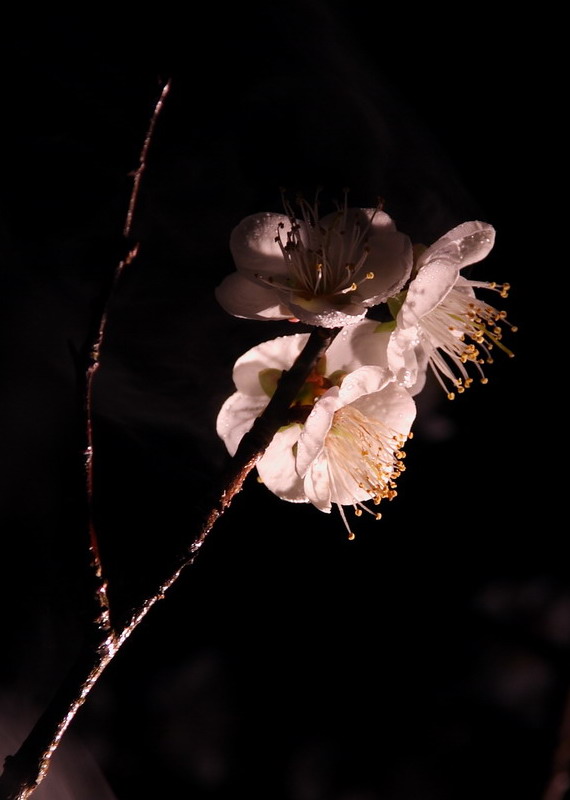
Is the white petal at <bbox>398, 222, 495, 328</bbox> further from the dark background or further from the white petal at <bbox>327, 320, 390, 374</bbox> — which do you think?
the dark background

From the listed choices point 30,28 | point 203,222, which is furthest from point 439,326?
point 30,28

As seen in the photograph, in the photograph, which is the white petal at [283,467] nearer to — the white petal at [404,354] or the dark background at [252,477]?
the white petal at [404,354]

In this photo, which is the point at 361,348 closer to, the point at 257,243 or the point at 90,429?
the point at 257,243

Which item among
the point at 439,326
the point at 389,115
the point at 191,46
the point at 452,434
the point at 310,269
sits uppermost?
the point at 191,46

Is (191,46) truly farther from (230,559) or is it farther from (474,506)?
(474,506)

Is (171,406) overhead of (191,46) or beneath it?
beneath

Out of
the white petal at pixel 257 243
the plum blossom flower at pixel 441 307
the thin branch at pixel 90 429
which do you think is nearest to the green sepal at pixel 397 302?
the plum blossom flower at pixel 441 307

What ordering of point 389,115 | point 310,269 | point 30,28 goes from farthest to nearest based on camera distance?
point 389,115, point 30,28, point 310,269

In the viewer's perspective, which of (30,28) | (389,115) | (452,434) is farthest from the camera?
(452,434)
